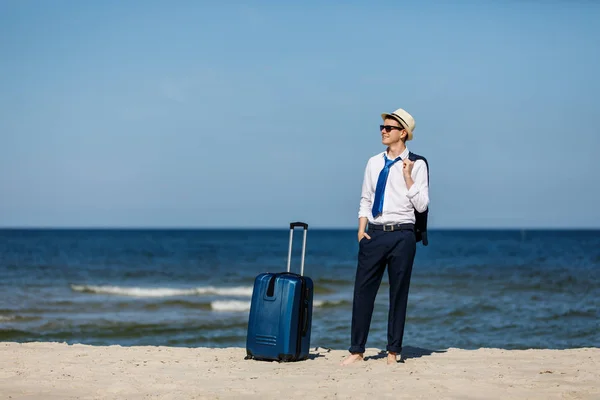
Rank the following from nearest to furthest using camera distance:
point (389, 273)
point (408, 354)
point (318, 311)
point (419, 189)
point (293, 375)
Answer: point (293, 375)
point (419, 189)
point (389, 273)
point (408, 354)
point (318, 311)

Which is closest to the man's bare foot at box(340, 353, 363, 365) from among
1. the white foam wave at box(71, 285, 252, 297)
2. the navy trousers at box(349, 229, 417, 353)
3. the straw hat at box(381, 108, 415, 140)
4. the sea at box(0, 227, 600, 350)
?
the navy trousers at box(349, 229, 417, 353)

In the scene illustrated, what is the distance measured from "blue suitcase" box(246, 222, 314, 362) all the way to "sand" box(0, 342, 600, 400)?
12cm

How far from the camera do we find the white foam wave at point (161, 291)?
61.1ft

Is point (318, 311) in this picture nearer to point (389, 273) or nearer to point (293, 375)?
point (389, 273)

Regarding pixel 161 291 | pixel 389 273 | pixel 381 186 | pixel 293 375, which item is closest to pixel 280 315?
pixel 293 375

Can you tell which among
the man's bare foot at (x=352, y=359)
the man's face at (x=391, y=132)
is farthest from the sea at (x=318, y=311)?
the man's face at (x=391, y=132)

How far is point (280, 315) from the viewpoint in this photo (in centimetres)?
588

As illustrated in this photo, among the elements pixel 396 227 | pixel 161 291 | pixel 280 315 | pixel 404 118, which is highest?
pixel 404 118

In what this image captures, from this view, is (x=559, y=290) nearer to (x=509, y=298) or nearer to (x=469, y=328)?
(x=509, y=298)

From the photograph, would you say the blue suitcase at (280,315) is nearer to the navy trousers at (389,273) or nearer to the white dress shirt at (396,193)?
the navy trousers at (389,273)

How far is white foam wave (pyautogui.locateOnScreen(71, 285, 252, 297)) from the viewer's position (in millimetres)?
18625

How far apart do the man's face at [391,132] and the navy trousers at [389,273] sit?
0.70 m

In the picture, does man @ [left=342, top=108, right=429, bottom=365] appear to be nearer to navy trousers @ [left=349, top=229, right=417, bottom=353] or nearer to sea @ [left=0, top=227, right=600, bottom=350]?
navy trousers @ [left=349, top=229, right=417, bottom=353]

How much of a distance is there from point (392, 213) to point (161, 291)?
48.4 feet
